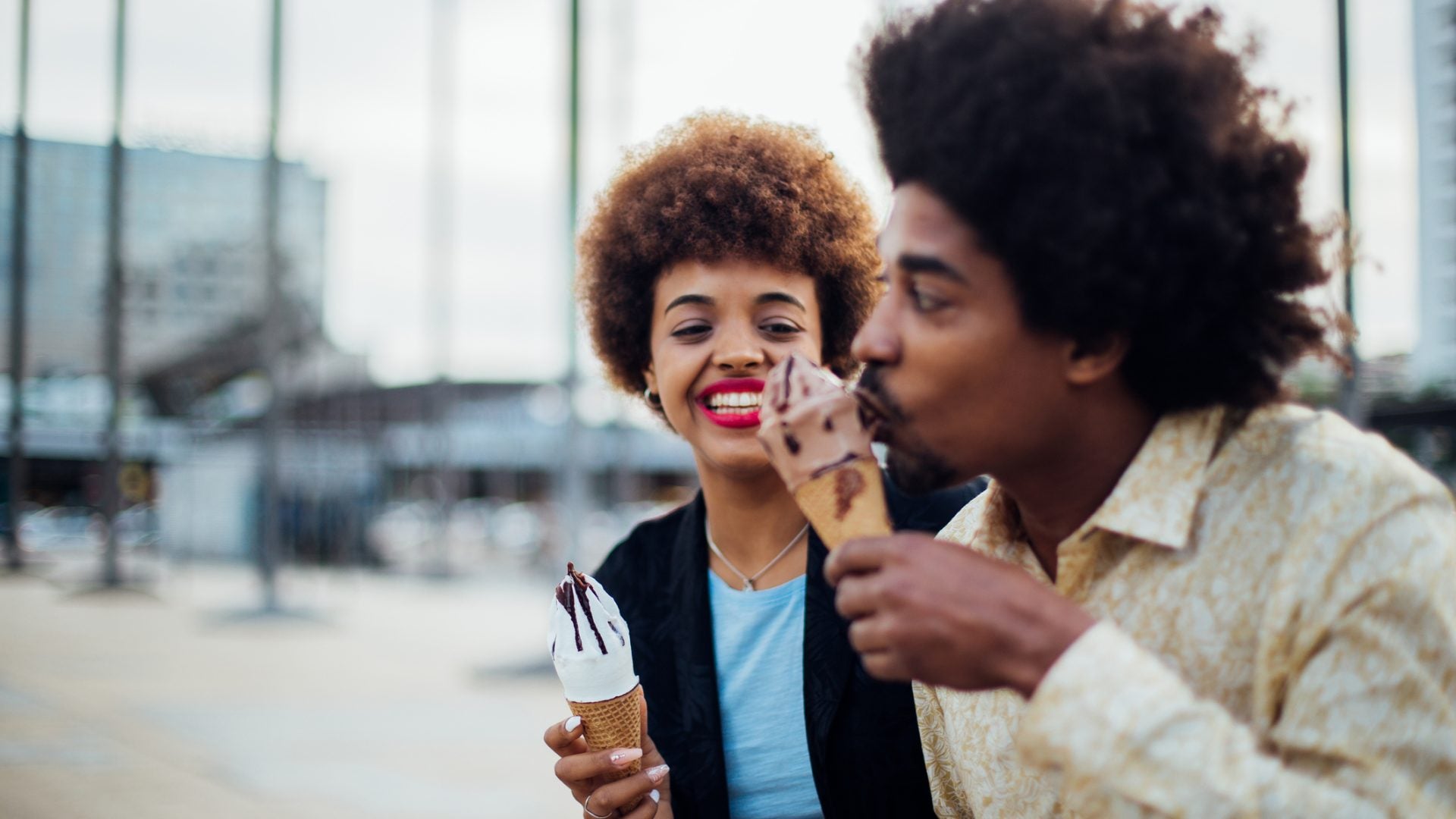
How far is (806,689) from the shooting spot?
2.32m

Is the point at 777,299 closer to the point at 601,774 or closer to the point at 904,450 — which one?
Result: the point at 601,774

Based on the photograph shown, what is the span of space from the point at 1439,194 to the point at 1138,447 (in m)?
52.0

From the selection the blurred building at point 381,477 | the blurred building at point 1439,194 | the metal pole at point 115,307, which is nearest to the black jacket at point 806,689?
the blurred building at point 381,477

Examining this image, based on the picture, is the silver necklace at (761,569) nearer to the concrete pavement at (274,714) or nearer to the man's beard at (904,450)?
the man's beard at (904,450)

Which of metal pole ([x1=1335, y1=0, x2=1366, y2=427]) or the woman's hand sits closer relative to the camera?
the woman's hand

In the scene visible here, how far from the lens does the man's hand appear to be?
1223 millimetres

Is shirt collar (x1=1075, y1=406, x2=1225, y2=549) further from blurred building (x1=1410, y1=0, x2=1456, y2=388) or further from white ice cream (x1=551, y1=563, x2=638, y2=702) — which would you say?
blurred building (x1=1410, y1=0, x2=1456, y2=388)

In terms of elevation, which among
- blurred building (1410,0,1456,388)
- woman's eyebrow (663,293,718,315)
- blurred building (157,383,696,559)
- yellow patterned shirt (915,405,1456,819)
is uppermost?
blurred building (1410,0,1456,388)

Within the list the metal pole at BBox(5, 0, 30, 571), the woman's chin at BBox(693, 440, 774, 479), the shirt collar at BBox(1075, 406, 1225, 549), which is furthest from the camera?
the metal pole at BBox(5, 0, 30, 571)

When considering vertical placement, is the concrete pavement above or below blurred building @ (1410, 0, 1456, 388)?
below

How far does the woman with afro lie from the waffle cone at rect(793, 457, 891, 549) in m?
0.76

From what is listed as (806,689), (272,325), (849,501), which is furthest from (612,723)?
(272,325)

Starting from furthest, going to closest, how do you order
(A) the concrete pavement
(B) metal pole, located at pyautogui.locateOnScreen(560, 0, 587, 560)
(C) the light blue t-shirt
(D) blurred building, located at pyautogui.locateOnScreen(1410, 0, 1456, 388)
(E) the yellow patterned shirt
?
(D) blurred building, located at pyautogui.locateOnScreen(1410, 0, 1456, 388), (B) metal pole, located at pyautogui.locateOnScreen(560, 0, 587, 560), (A) the concrete pavement, (C) the light blue t-shirt, (E) the yellow patterned shirt

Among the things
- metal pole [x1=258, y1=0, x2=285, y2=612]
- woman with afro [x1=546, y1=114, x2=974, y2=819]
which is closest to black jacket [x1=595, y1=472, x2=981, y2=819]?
woman with afro [x1=546, y1=114, x2=974, y2=819]
